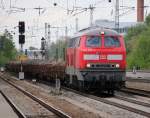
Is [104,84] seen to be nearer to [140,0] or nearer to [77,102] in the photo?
[77,102]

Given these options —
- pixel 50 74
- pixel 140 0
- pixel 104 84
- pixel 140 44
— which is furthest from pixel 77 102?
pixel 140 0

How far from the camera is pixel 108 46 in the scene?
28.4 m

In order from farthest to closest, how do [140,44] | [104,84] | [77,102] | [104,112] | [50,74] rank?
→ [140,44] < [50,74] < [104,84] < [77,102] < [104,112]

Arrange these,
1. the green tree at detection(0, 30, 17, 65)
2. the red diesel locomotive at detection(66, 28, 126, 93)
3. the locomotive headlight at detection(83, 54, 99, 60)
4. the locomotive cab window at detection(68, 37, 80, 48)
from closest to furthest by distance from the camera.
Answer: the red diesel locomotive at detection(66, 28, 126, 93) < the locomotive headlight at detection(83, 54, 99, 60) < the locomotive cab window at detection(68, 37, 80, 48) < the green tree at detection(0, 30, 17, 65)

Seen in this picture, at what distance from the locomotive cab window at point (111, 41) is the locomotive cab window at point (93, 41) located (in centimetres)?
37

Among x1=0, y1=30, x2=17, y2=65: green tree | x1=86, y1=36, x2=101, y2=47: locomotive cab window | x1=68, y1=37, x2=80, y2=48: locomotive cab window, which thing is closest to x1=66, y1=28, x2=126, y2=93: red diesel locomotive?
x1=86, y1=36, x2=101, y2=47: locomotive cab window

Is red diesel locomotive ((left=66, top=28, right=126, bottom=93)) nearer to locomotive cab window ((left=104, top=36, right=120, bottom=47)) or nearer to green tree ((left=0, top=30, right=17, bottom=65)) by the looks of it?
locomotive cab window ((left=104, top=36, right=120, bottom=47))

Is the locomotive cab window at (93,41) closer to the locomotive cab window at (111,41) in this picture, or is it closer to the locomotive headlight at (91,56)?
the locomotive cab window at (111,41)

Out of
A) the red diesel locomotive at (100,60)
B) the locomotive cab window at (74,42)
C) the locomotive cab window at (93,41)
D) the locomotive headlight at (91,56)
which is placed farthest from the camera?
the locomotive cab window at (74,42)

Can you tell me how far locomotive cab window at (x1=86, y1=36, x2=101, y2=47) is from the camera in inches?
1118

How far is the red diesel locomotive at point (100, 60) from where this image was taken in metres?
27.5

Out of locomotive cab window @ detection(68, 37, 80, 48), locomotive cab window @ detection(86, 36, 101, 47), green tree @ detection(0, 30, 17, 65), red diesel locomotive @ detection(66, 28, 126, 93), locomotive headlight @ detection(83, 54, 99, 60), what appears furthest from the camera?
green tree @ detection(0, 30, 17, 65)

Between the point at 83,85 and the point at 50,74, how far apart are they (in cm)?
1892

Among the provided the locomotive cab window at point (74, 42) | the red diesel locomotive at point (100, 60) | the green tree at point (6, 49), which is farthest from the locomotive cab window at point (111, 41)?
the green tree at point (6, 49)
